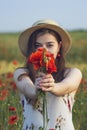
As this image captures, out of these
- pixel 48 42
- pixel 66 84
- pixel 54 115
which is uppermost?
pixel 48 42

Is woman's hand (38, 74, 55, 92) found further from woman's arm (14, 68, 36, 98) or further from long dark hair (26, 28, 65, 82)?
long dark hair (26, 28, 65, 82)

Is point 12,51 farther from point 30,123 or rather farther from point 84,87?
point 30,123

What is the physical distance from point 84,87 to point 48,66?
10.3ft

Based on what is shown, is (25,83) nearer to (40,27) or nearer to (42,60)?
(40,27)

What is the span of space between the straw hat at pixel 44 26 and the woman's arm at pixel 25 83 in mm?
196

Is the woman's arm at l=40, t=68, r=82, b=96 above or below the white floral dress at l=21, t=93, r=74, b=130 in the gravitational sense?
above

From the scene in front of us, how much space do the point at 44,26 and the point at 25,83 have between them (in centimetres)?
42

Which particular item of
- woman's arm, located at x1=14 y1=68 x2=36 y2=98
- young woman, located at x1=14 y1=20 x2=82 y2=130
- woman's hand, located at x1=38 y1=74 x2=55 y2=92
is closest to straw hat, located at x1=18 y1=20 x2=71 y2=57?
young woman, located at x1=14 y1=20 x2=82 y2=130

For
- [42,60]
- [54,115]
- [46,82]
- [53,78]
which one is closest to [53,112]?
[54,115]

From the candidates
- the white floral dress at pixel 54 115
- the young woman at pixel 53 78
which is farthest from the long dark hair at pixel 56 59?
the white floral dress at pixel 54 115

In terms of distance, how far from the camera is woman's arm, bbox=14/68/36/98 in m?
3.16

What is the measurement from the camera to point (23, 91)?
329 cm

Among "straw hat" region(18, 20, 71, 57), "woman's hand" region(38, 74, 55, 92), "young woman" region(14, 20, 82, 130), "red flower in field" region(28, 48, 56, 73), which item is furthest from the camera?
"straw hat" region(18, 20, 71, 57)

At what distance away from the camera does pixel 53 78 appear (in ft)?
10.9
